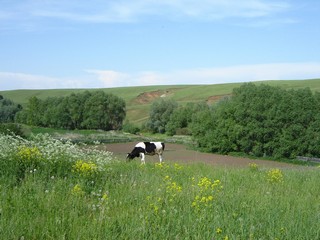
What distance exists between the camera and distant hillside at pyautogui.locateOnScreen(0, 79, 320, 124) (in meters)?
138

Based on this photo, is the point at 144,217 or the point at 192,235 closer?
the point at 192,235

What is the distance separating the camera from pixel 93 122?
339 ft

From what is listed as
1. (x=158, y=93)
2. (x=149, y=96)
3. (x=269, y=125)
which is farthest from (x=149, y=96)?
(x=269, y=125)

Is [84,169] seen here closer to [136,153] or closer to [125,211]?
[125,211]

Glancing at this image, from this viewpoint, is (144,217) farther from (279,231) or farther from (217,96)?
(217,96)

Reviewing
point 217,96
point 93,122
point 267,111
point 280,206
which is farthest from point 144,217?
point 217,96

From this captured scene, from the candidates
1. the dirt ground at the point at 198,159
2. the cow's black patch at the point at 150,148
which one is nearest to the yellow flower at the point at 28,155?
the dirt ground at the point at 198,159

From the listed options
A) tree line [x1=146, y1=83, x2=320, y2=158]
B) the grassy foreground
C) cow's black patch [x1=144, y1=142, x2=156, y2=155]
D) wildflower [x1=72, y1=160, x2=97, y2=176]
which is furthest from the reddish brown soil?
the grassy foreground

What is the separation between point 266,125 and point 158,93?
10543 cm

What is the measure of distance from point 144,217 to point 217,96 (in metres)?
137

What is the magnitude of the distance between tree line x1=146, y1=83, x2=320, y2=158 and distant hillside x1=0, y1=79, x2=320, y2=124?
196 ft

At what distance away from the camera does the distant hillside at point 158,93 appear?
138 m

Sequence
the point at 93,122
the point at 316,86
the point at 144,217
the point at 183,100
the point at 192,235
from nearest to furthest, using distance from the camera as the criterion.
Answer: the point at 192,235 < the point at 144,217 < the point at 93,122 < the point at 316,86 < the point at 183,100

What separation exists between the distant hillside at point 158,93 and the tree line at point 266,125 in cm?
5963
